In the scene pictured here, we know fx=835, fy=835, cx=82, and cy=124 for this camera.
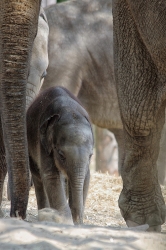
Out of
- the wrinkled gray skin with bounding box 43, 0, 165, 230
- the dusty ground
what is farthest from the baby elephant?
the wrinkled gray skin with bounding box 43, 0, 165, 230

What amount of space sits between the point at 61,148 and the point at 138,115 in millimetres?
584

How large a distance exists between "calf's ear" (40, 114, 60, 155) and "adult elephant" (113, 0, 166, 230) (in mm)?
509

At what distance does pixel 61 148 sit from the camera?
218 inches

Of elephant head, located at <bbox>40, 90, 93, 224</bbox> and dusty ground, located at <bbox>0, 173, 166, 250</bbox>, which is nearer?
dusty ground, located at <bbox>0, 173, 166, 250</bbox>

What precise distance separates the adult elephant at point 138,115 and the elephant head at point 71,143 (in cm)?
29

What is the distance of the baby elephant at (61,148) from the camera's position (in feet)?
17.7

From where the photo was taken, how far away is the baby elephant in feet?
17.7

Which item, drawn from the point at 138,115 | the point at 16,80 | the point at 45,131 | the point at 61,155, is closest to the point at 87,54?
the point at 45,131

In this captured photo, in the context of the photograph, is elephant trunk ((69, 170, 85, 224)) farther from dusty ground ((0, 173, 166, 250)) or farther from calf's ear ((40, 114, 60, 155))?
dusty ground ((0, 173, 166, 250))

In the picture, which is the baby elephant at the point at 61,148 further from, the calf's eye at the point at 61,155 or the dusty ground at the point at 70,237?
the dusty ground at the point at 70,237

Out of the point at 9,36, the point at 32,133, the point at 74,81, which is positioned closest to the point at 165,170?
the point at 74,81

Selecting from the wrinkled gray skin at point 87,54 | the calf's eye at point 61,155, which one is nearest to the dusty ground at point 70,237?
the calf's eye at point 61,155

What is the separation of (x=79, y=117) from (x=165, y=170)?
157 inches

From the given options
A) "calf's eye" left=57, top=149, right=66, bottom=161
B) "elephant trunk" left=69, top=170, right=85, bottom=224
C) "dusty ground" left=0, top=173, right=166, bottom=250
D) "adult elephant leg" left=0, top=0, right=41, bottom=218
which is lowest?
"elephant trunk" left=69, top=170, right=85, bottom=224
